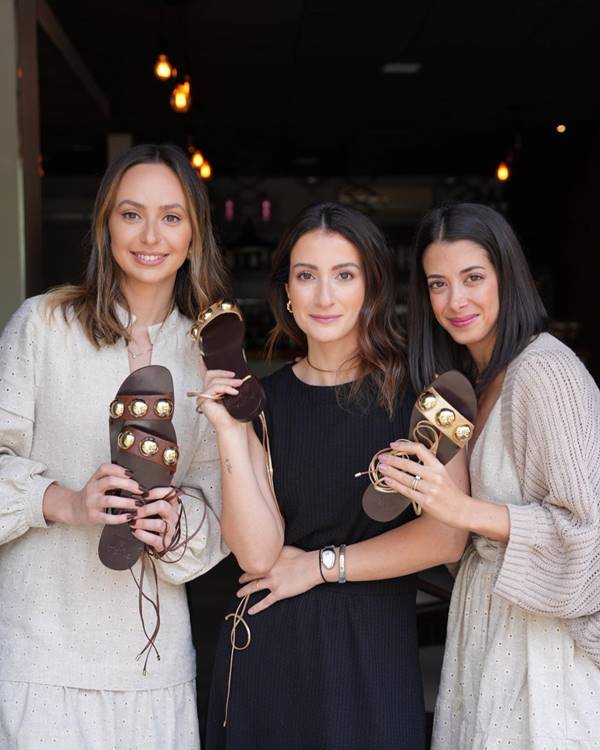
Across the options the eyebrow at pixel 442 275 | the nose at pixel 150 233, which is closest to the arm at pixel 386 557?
the eyebrow at pixel 442 275

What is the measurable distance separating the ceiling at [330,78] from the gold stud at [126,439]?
311 centimetres

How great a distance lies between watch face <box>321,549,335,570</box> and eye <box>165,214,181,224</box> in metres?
0.75

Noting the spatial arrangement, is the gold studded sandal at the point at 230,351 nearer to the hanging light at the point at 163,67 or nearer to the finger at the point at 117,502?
the finger at the point at 117,502

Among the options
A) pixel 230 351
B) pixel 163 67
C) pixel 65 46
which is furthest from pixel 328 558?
pixel 65 46

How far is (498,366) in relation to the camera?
178 centimetres

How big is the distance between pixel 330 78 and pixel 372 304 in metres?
5.37

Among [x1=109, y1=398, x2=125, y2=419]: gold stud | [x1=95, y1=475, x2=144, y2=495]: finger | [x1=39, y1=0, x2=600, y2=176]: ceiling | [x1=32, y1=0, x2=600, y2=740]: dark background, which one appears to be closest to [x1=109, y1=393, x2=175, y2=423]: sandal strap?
[x1=109, y1=398, x2=125, y2=419]: gold stud

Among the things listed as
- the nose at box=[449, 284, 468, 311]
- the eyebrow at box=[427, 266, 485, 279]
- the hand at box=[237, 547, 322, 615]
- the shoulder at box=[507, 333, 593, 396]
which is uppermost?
the eyebrow at box=[427, 266, 485, 279]

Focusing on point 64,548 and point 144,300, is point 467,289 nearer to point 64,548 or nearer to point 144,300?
point 144,300

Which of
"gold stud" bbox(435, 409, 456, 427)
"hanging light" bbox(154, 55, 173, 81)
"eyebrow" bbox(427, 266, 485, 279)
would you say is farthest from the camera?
"hanging light" bbox(154, 55, 173, 81)

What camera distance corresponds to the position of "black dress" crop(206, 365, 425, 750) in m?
1.79

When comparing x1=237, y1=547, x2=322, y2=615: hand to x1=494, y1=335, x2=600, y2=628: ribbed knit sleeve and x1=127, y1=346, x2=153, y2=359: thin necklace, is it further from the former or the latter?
x1=127, y1=346, x2=153, y2=359: thin necklace

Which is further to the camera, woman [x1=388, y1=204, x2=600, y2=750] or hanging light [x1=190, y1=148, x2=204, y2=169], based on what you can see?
hanging light [x1=190, y1=148, x2=204, y2=169]

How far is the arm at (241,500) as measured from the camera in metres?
1.73
